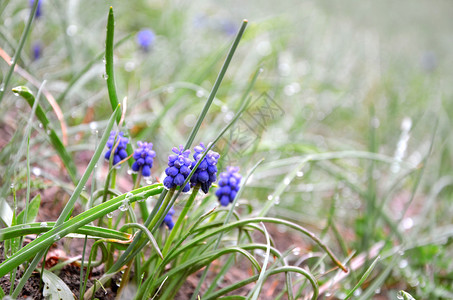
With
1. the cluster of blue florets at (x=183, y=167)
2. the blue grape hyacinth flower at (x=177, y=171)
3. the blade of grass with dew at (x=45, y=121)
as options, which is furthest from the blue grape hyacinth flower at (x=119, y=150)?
the blue grape hyacinth flower at (x=177, y=171)

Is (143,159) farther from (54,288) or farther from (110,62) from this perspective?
(54,288)

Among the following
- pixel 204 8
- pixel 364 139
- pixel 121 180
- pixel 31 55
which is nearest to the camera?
pixel 121 180

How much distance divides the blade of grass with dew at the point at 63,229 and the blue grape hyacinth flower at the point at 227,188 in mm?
253

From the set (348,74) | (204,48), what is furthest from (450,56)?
(204,48)

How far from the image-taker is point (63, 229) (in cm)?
Answer: 100

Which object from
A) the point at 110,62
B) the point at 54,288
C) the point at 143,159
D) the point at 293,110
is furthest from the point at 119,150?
the point at 293,110

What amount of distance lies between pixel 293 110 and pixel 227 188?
6.00ft

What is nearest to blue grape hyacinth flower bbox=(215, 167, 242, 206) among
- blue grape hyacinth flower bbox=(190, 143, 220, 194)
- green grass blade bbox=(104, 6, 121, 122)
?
blue grape hyacinth flower bbox=(190, 143, 220, 194)

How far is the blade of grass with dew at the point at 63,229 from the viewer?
0.94m

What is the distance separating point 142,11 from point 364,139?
2.14 meters

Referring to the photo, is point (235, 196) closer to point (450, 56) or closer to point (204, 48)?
point (204, 48)

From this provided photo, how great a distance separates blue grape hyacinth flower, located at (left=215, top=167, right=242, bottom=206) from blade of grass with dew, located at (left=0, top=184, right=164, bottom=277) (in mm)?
253

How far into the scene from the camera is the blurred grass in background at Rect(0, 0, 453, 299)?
6.30 ft

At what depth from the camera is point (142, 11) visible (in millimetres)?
3977
